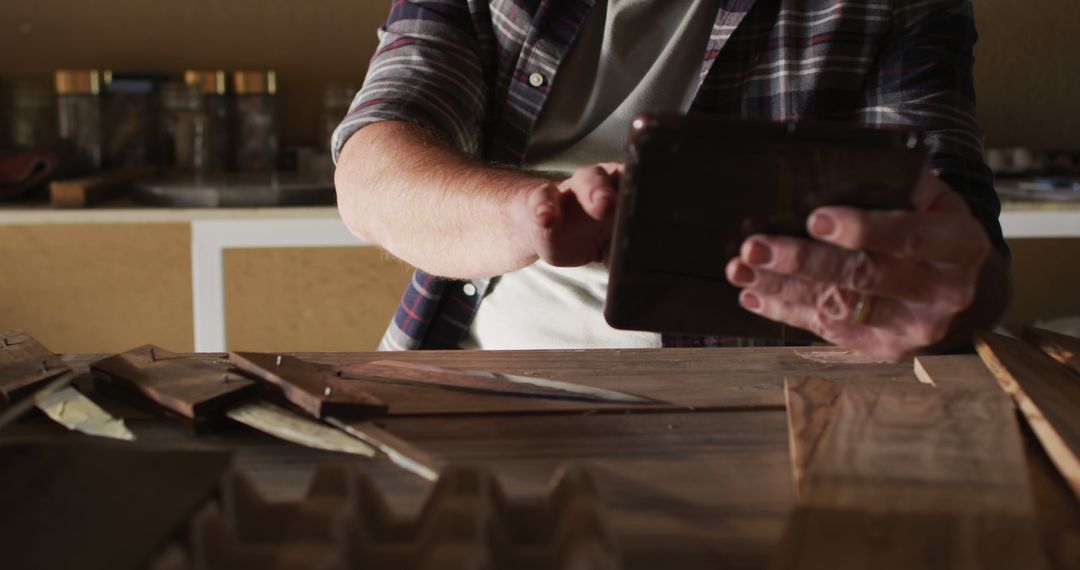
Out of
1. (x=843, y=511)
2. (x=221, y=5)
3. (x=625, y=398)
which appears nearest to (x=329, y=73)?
(x=221, y=5)

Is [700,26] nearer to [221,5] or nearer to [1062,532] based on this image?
[1062,532]

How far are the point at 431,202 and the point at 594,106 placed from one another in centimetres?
31

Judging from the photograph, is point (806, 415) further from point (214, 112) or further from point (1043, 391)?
point (214, 112)

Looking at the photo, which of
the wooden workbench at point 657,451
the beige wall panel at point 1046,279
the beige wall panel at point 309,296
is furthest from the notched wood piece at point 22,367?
the beige wall panel at point 1046,279

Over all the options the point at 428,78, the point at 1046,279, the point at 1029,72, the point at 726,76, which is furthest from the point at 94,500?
→ the point at 1029,72

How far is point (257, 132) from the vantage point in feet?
7.28

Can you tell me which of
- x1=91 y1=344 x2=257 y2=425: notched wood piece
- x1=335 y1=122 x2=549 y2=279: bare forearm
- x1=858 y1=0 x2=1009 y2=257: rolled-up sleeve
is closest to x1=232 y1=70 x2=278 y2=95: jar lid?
x1=335 y1=122 x2=549 y2=279: bare forearm

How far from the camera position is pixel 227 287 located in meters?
1.87

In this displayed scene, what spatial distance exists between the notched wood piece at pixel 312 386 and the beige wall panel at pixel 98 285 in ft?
4.13

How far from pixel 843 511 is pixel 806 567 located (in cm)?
6

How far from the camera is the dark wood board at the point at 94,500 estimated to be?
1.36ft

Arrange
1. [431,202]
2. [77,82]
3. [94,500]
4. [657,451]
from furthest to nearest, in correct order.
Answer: [77,82] < [431,202] < [657,451] < [94,500]

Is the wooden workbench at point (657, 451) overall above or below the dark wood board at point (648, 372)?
below

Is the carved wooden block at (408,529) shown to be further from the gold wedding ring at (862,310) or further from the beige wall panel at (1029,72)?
the beige wall panel at (1029,72)
